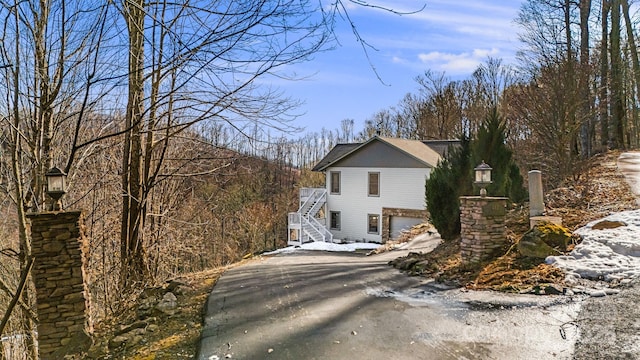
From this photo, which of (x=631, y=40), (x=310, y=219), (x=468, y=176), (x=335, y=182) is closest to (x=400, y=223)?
(x=335, y=182)

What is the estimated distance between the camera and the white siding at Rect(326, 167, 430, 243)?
19.7 m

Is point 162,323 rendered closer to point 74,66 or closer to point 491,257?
point 74,66

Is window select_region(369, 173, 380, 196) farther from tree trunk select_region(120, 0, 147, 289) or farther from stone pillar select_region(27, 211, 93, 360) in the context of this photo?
stone pillar select_region(27, 211, 93, 360)

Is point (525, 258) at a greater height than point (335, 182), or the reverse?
point (335, 182)

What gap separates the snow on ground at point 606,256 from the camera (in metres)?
5.78

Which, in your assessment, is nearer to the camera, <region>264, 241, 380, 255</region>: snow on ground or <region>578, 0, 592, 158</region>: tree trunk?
<region>578, 0, 592, 158</region>: tree trunk

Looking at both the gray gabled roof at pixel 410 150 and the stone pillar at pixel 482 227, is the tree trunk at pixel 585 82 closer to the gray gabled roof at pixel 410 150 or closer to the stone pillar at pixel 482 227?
the gray gabled roof at pixel 410 150

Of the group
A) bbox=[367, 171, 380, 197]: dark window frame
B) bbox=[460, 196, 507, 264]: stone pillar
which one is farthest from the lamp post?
bbox=[367, 171, 380, 197]: dark window frame

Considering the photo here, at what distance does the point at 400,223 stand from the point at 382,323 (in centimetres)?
1545

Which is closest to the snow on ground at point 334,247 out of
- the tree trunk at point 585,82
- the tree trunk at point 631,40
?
the tree trunk at point 585,82

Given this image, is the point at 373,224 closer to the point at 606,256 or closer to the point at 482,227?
the point at 482,227

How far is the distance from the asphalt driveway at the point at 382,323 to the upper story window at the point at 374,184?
45.3 feet

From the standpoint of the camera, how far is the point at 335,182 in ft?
73.7

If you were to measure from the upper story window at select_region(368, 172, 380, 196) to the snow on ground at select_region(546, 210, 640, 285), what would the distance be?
551 inches
